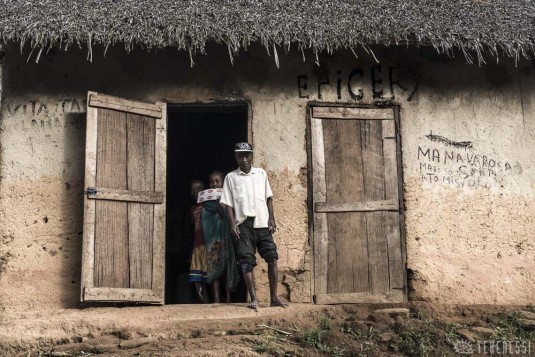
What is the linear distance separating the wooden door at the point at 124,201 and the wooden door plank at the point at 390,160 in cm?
207

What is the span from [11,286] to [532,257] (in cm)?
481

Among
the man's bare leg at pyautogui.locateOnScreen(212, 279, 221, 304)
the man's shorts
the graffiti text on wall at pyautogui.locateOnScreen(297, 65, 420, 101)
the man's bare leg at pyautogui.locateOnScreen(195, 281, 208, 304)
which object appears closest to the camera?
the man's shorts

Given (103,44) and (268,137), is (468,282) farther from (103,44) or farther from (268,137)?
(103,44)

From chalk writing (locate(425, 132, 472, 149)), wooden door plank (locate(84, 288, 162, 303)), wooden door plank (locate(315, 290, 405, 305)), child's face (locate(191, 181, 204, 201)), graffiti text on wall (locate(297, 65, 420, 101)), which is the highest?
graffiti text on wall (locate(297, 65, 420, 101))

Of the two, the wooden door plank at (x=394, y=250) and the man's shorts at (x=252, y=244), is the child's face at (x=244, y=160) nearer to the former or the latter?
the man's shorts at (x=252, y=244)

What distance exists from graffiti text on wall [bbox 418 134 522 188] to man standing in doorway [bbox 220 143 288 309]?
170 centimetres

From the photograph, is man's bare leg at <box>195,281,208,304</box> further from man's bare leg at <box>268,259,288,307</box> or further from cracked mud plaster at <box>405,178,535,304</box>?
cracked mud plaster at <box>405,178,535,304</box>

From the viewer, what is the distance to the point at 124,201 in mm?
7801

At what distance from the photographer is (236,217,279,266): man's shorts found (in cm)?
733

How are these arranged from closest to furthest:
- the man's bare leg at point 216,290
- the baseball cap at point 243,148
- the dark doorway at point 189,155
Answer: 1. the baseball cap at point 243,148
2. the man's bare leg at point 216,290
3. the dark doorway at point 189,155

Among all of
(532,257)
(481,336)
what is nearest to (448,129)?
(532,257)

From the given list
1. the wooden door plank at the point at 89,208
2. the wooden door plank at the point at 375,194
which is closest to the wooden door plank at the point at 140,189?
the wooden door plank at the point at 89,208

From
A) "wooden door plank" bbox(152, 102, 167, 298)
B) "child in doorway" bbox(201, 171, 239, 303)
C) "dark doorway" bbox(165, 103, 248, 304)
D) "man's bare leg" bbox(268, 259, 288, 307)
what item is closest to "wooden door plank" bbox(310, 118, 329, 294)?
"man's bare leg" bbox(268, 259, 288, 307)

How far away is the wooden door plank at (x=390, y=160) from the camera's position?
8117 mm
